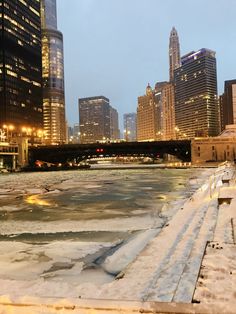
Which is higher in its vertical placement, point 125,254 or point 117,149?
point 117,149

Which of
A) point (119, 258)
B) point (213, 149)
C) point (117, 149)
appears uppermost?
point (117, 149)

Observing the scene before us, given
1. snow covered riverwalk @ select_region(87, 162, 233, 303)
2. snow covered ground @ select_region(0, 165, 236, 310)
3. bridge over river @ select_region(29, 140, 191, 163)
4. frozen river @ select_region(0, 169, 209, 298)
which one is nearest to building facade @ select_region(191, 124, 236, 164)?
bridge over river @ select_region(29, 140, 191, 163)

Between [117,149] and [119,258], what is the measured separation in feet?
335

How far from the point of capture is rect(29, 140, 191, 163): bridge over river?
109m

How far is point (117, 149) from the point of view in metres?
113

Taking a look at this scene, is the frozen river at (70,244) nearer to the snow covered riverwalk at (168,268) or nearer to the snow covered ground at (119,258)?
the snow covered ground at (119,258)

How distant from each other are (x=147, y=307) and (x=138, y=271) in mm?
2322

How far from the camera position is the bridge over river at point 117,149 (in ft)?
358

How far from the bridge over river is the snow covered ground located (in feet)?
302

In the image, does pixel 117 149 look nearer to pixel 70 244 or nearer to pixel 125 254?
pixel 70 244

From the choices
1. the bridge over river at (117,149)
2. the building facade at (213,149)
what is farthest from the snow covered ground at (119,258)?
the building facade at (213,149)

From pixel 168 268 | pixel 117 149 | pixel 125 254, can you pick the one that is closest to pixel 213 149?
pixel 117 149

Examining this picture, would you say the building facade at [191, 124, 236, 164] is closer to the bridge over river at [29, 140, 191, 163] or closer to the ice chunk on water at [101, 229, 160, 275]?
the bridge over river at [29, 140, 191, 163]

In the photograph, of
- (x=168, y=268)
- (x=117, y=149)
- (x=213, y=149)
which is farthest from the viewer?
(x=117, y=149)
